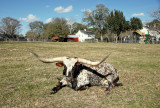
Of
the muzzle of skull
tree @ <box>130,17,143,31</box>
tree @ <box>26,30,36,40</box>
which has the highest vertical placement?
tree @ <box>130,17,143,31</box>

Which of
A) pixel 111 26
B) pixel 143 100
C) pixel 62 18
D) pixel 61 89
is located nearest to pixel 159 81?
pixel 143 100

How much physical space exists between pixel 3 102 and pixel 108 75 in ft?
13.4

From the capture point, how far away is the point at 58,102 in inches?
197

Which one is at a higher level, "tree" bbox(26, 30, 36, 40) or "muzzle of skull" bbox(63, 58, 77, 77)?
"tree" bbox(26, 30, 36, 40)

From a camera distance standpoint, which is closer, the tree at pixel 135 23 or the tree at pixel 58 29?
the tree at pixel 135 23

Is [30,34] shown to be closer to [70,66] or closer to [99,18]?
[99,18]

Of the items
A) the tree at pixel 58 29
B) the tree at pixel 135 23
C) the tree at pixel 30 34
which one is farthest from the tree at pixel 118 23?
the tree at pixel 30 34

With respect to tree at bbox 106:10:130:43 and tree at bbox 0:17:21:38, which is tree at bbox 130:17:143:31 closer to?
tree at bbox 106:10:130:43

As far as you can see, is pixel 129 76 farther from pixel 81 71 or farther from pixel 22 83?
pixel 22 83

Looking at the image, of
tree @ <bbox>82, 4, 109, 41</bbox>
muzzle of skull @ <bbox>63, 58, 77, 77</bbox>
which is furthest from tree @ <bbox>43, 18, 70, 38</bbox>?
muzzle of skull @ <bbox>63, 58, 77, 77</bbox>

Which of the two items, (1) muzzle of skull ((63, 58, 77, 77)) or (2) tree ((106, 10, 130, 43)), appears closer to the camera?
(1) muzzle of skull ((63, 58, 77, 77))

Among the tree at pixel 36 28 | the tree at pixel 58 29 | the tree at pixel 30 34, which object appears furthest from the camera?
the tree at pixel 36 28

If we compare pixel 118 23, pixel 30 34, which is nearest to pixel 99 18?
pixel 118 23

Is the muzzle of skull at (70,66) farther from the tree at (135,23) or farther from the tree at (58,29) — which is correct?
the tree at (58,29)
